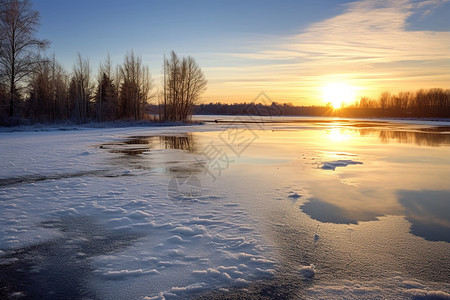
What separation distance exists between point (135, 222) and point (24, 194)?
342 centimetres

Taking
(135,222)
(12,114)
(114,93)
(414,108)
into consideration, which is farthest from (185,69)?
(414,108)

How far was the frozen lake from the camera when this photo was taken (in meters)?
3.14

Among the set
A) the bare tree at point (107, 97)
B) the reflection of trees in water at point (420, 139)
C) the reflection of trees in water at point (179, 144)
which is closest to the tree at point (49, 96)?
the bare tree at point (107, 97)

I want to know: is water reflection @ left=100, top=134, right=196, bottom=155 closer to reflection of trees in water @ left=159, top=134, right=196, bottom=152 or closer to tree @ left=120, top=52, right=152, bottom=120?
reflection of trees in water @ left=159, top=134, right=196, bottom=152

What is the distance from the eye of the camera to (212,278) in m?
3.28

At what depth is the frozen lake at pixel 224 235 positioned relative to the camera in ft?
10.3

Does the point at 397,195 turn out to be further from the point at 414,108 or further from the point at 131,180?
the point at 414,108

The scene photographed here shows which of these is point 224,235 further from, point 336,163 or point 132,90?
point 132,90

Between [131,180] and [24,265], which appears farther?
[131,180]

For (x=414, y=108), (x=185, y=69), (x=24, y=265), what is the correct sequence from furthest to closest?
(x=414, y=108) < (x=185, y=69) < (x=24, y=265)

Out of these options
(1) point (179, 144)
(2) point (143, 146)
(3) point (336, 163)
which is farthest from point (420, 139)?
(2) point (143, 146)

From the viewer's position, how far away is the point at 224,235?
445 cm

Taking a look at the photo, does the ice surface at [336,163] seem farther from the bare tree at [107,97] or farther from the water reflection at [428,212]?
the bare tree at [107,97]

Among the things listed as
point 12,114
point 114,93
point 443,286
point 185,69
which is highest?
point 185,69
